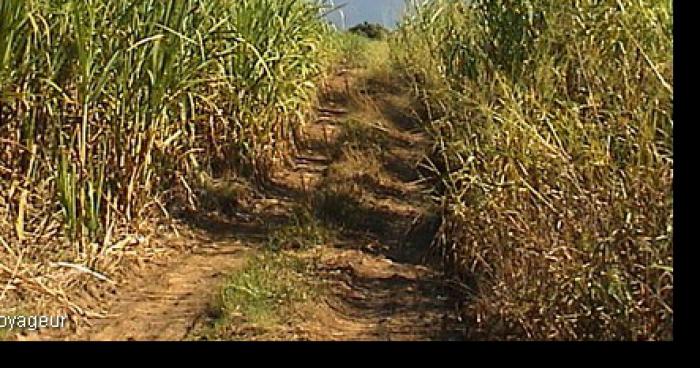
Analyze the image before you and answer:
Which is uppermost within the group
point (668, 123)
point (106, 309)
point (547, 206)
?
point (668, 123)

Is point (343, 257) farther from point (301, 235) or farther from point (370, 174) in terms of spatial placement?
point (370, 174)

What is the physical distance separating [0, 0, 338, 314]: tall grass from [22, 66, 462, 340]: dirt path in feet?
0.95

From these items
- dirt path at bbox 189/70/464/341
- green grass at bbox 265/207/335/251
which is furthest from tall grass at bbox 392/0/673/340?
green grass at bbox 265/207/335/251

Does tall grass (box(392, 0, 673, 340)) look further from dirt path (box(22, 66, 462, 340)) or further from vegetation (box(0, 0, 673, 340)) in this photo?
dirt path (box(22, 66, 462, 340))

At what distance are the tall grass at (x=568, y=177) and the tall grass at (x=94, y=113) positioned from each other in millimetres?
1173

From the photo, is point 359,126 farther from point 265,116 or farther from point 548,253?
point 548,253

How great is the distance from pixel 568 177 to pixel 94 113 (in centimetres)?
187

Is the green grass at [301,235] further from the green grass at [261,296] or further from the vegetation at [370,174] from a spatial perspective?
the green grass at [261,296]

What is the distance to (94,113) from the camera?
3.87 metres

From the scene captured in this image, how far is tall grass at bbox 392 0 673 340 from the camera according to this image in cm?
273

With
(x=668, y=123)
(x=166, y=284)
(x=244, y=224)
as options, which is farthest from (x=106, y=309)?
(x=668, y=123)

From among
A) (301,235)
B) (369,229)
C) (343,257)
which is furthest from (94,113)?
(369,229)

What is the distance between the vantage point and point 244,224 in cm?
460
